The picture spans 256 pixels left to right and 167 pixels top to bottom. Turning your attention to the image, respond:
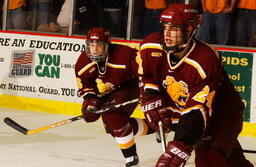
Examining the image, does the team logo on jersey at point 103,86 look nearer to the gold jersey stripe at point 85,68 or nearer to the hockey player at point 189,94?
the gold jersey stripe at point 85,68

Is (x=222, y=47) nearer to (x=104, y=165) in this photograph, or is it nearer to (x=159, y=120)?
(x=104, y=165)

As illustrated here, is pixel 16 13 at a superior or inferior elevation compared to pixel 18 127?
superior

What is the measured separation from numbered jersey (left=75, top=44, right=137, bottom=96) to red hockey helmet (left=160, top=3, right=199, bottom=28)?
140 centimetres

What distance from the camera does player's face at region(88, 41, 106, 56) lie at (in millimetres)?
4254

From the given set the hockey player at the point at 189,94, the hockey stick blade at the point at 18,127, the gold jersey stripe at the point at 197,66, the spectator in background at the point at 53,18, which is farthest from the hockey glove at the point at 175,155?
the spectator in background at the point at 53,18

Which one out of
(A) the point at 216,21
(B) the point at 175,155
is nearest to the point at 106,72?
(B) the point at 175,155

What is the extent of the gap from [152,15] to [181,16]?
3514 millimetres

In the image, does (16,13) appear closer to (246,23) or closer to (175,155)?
(246,23)

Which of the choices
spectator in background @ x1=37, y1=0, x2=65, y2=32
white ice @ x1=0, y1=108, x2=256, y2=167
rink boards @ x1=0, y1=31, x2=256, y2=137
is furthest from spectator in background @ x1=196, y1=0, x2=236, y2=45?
spectator in background @ x1=37, y1=0, x2=65, y2=32

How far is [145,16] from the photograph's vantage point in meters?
6.44

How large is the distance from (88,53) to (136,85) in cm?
42

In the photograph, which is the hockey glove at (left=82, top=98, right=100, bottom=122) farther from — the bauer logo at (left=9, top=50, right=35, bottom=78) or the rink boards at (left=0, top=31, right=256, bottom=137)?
the bauer logo at (left=9, top=50, right=35, bottom=78)

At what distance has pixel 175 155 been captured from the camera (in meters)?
2.74

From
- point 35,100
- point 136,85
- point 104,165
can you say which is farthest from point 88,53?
point 35,100
